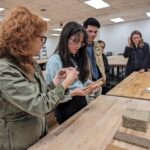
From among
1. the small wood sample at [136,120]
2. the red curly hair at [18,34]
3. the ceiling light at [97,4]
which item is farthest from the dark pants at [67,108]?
the ceiling light at [97,4]

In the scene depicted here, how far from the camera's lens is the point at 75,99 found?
1.52 metres

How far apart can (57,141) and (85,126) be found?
223 mm

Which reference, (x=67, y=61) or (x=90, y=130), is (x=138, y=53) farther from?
(x=90, y=130)

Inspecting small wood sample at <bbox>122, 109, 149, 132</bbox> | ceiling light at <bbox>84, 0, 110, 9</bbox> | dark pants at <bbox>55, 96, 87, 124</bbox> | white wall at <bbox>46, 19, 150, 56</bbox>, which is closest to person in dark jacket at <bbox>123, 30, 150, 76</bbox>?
dark pants at <bbox>55, 96, 87, 124</bbox>

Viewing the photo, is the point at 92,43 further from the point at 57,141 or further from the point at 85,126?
the point at 57,141

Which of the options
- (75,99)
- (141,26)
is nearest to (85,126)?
(75,99)

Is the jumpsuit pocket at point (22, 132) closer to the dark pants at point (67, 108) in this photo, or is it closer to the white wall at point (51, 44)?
the dark pants at point (67, 108)

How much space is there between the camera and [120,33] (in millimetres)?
10539

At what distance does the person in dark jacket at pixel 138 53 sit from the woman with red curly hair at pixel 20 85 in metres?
2.77

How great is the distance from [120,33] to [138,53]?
7.46 metres

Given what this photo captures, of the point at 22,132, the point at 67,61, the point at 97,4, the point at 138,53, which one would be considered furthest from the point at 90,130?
the point at 97,4

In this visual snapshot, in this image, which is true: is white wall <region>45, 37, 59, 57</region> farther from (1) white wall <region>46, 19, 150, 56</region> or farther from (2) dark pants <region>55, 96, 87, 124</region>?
(2) dark pants <region>55, 96, 87, 124</region>

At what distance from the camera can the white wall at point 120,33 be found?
985 cm

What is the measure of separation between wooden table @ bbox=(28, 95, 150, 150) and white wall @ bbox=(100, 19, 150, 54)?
9.26 meters
